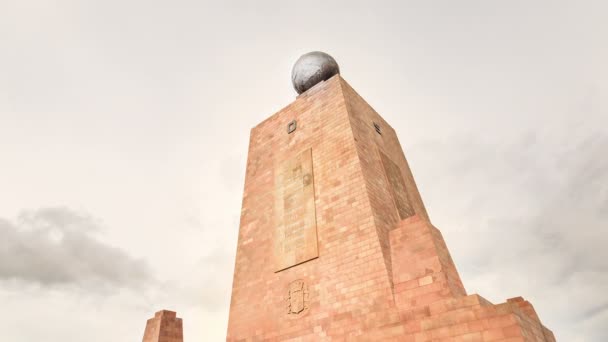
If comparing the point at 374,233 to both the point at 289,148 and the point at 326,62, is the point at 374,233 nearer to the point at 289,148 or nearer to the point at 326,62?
the point at 289,148

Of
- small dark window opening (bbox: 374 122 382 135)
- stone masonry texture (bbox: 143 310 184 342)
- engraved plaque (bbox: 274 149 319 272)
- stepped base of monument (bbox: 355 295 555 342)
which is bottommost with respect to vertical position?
stepped base of monument (bbox: 355 295 555 342)

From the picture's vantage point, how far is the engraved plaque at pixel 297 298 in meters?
8.91

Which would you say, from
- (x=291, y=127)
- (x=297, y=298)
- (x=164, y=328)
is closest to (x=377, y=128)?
(x=291, y=127)

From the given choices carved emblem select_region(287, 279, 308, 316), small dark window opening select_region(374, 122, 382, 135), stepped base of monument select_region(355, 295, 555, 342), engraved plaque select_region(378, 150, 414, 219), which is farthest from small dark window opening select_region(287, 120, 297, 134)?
stepped base of monument select_region(355, 295, 555, 342)

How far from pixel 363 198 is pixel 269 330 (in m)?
4.02

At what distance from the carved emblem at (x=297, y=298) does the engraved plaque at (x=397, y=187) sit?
337 cm

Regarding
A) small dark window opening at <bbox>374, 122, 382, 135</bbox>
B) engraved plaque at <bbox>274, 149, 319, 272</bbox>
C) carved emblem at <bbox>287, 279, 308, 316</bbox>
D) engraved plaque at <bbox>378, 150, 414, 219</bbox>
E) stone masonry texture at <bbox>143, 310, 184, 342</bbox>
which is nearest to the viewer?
carved emblem at <bbox>287, 279, 308, 316</bbox>

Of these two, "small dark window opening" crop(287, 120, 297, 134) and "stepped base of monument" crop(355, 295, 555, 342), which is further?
"small dark window opening" crop(287, 120, 297, 134)

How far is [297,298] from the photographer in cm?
908

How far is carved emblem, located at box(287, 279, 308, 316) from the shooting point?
8.91m

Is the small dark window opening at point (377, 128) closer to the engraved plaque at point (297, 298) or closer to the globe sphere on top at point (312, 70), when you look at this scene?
the globe sphere on top at point (312, 70)

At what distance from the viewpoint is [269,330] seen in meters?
9.30

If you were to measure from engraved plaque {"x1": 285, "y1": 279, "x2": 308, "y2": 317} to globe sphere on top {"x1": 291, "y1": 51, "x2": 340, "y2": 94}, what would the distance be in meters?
7.53

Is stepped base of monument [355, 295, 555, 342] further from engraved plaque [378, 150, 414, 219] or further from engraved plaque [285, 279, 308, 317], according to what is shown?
engraved plaque [378, 150, 414, 219]
